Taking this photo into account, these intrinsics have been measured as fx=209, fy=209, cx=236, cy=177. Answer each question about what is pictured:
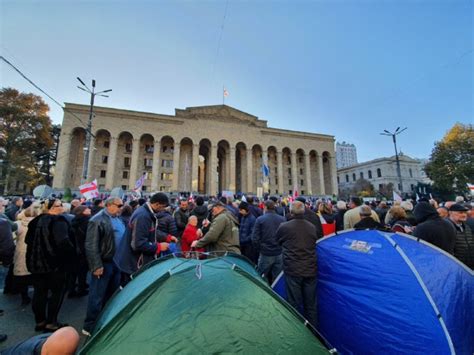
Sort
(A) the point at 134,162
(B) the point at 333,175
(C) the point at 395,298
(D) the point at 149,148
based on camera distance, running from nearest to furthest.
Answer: (C) the point at 395,298 → (A) the point at 134,162 → (D) the point at 149,148 → (B) the point at 333,175

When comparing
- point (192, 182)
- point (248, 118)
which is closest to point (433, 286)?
point (192, 182)

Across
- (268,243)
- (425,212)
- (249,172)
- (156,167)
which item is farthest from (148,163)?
(425,212)

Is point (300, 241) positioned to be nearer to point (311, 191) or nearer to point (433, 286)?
point (433, 286)

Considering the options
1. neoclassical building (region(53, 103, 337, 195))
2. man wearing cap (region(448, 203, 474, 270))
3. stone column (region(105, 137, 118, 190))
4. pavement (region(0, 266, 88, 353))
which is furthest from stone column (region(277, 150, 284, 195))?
pavement (region(0, 266, 88, 353))

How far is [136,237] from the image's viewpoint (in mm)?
3279

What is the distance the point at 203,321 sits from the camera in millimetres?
1503

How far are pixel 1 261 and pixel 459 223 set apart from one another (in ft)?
26.1

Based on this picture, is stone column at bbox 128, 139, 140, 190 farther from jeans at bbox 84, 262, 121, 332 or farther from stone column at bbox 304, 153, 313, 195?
jeans at bbox 84, 262, 121, 332

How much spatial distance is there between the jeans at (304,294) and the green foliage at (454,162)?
33831 mm

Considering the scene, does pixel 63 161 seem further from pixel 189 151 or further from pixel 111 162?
pixel 189 151

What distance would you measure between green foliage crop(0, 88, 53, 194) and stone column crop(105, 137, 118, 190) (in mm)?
8858

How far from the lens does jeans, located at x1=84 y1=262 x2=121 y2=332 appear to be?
10.6 feet

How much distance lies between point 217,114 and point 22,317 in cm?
3923

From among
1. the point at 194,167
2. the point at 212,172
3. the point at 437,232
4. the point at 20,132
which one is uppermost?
the point at 20,132
